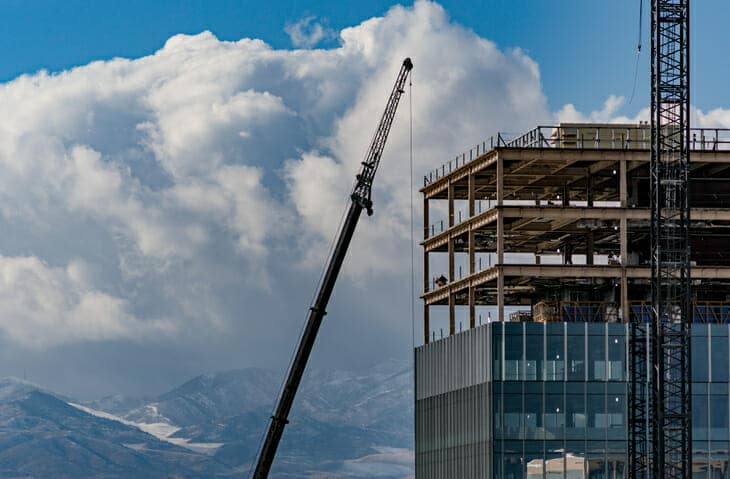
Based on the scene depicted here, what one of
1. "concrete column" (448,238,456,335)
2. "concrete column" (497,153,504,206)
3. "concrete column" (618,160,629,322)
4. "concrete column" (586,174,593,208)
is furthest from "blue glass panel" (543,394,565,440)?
"concrete column" (586,174,593,208)

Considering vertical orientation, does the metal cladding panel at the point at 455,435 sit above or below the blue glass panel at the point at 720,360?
below

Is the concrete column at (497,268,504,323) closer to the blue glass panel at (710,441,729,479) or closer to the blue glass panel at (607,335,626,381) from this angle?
the blue glass panel at (607,335,626,381)

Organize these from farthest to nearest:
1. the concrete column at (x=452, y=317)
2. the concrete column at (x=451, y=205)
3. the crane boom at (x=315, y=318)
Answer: the concrete column at (x=451, y=205) → the concrete column at (x=452, y=317) → the crane boom at (x=315, y=318)

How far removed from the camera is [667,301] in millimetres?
→ 141125

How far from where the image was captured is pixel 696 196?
162 metres

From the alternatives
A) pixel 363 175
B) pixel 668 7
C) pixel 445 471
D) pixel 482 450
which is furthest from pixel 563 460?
pixel 668 7

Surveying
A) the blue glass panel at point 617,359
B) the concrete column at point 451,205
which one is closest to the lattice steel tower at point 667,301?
the blue glass panel at point 617,359

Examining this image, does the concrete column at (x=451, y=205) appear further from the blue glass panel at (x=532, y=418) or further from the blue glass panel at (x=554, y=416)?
the blue glass panel at (x=554, y=416)

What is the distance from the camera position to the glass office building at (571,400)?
484 ft

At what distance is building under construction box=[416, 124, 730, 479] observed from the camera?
148m

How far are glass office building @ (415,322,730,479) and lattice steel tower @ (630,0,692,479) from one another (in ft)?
9.03

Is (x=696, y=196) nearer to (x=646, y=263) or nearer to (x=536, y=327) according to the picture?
(x=646, y=263)

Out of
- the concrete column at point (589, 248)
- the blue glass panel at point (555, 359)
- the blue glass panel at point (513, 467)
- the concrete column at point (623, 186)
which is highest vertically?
the concrete column at point (623, 186)

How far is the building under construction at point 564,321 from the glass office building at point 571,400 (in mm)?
95
